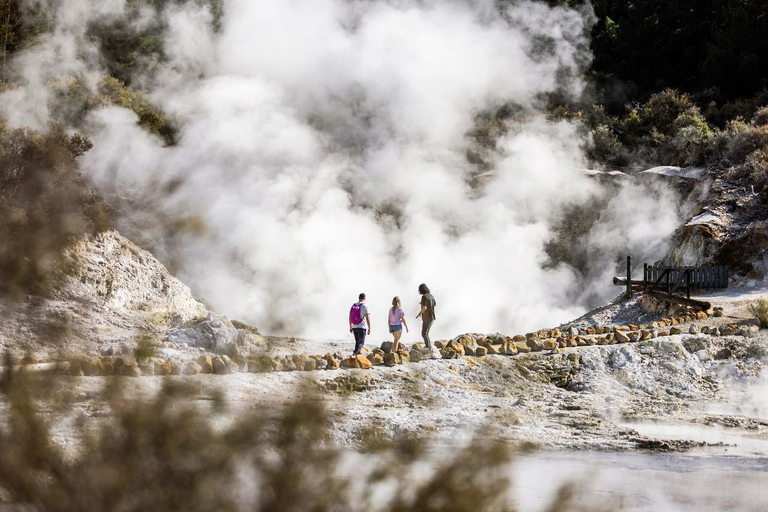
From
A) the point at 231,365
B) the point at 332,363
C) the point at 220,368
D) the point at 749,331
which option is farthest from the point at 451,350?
the point at 749,331

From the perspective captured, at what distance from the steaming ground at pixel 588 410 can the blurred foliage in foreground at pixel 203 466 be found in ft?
0.44

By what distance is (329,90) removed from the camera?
22.0 meters

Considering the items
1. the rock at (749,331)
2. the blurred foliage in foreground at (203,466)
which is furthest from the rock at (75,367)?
the rock at (749,331)

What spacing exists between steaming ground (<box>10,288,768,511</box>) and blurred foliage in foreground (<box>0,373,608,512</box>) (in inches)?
5.3

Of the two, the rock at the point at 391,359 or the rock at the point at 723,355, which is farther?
the rock at the point at 723,355

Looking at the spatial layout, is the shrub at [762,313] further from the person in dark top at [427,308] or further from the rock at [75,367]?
the rock at [75,367]

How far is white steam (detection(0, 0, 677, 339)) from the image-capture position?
15914 mm

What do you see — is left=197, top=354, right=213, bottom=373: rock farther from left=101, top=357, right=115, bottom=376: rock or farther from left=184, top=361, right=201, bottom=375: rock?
left=101, top=357, right=115, bottom=376: rock

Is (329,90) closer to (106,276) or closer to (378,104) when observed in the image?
(378,104)

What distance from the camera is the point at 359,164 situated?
65.5 ft

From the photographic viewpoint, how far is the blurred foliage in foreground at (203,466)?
6.88 feet

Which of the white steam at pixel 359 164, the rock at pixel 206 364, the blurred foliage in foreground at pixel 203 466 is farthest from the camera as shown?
the white steam at pixel 359 164

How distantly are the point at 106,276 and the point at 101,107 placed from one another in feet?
28.1

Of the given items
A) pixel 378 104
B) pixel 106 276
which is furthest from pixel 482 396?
pixel 378 104
